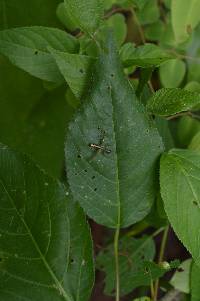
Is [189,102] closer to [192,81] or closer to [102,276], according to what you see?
[192,81]

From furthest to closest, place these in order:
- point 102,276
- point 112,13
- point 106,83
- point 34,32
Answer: point 102,276, point 112,13, point 34,32, point 106,83

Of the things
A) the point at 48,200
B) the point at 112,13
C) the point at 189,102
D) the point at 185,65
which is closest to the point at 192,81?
the point at 185,65

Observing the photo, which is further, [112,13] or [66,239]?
[112,13]

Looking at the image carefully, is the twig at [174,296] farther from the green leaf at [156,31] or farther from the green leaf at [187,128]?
the green leaf at [156,31]

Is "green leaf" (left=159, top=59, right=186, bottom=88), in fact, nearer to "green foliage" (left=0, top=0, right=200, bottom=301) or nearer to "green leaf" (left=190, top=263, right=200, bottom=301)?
"green foliage" (left=0, top=0, right=200, bottom=301)

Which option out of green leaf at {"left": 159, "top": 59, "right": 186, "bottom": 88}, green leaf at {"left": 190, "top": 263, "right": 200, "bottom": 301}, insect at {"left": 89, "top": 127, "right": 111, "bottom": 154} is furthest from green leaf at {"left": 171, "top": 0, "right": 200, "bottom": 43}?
green leaf at {"left": 190, "top": 263, "right": 200, "bottom": 301}

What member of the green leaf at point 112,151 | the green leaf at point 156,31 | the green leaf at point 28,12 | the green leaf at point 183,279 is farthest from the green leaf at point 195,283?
the green leaf at point 28,12

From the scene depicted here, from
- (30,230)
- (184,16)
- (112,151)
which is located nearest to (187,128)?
(184,16)
